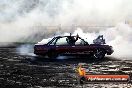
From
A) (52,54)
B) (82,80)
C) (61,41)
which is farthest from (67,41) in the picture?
(82,80)

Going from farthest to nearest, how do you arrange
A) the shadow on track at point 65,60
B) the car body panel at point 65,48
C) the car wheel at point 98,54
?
the car wheel at point 98,54
the car body panel at point 65,48
the shadow on track at point 65,60

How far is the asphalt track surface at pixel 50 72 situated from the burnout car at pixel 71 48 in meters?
0.46

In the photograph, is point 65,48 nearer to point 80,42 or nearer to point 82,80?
point 80,42

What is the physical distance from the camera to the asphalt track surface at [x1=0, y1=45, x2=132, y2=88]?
12.1 meters

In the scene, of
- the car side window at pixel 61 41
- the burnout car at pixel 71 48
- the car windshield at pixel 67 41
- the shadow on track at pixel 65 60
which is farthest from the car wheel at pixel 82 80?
the car side window at pixel 61 41

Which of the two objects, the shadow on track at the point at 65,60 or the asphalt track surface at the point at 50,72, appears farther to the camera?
the shadow on track at the point at 65,60

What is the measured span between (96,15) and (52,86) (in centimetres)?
3197

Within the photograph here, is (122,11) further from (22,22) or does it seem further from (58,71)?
(58,71)

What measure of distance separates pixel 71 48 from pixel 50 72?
4718mm

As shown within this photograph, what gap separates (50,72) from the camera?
49.1 ft

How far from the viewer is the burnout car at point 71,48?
64.0ft

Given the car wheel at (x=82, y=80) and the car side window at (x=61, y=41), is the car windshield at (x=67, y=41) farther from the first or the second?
the car wheel at (x=82, y=80)

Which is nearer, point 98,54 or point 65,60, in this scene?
point 65,60

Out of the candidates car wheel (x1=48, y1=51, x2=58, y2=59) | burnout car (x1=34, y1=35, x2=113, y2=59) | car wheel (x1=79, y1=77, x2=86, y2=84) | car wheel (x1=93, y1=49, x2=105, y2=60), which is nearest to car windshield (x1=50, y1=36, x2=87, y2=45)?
burnout car (x1=34, y1=35, x2=113, y2=59)
